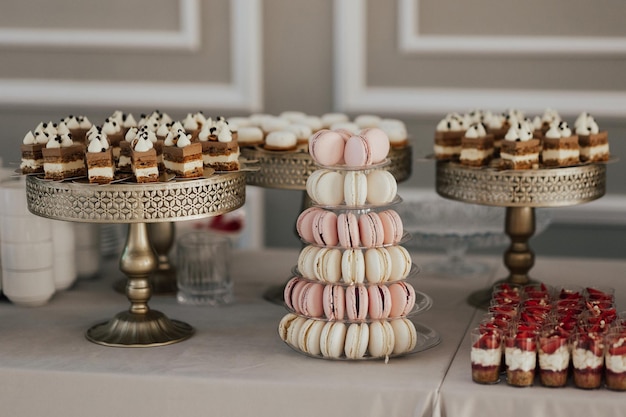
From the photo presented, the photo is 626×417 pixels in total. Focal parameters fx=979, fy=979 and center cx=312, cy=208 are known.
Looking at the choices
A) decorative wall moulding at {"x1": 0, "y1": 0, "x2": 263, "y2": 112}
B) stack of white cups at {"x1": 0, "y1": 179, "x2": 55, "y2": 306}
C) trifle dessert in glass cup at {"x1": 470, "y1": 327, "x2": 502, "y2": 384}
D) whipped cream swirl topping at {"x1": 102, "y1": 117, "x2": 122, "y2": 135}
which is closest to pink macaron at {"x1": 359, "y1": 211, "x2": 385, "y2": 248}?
trifle dessert in glass cup at {"x1": 470, "y1": 327, "x2": 502, "y2": 384}

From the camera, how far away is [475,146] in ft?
5.77

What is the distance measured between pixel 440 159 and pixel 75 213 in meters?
0.69

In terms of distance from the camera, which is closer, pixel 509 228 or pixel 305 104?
pixel 509 228

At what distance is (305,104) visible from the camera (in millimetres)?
2551

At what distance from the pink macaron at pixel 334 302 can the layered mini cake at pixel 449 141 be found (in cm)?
46

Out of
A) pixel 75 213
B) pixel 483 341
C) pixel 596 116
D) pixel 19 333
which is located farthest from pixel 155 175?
pixel 596 116

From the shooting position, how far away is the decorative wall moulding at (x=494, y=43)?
2326mm

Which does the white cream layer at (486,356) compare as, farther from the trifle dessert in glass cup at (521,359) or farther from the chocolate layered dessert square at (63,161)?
the chocolate layered dessert square at (63,161)

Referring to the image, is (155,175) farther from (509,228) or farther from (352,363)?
(509,228)

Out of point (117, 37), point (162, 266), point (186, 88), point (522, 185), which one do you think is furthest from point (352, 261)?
point (117, 37)

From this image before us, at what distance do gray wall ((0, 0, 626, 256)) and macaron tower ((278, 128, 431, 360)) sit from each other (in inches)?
37.4

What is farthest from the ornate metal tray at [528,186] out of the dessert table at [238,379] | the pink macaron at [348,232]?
the pink macaron at [348,232]

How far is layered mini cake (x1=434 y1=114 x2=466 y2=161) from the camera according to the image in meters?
1.84

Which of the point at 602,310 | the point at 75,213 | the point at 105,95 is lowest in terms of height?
the point at 602,310
